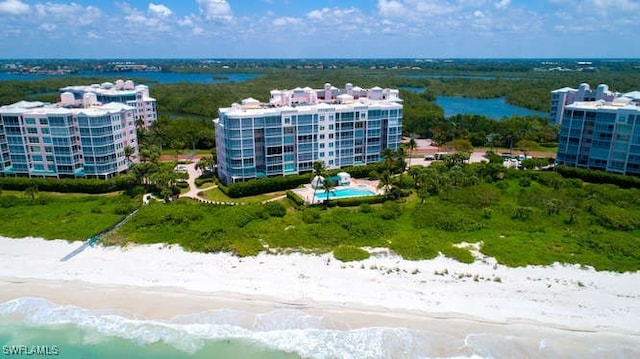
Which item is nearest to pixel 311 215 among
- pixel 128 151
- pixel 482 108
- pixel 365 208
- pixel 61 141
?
pixel 365 208

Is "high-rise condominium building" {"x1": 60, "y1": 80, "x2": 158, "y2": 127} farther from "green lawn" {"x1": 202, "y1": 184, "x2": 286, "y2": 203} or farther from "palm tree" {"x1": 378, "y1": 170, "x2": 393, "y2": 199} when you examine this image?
"palm tree" {"x1": 378, "y1": 170, "x2": 393, "y2": 199}

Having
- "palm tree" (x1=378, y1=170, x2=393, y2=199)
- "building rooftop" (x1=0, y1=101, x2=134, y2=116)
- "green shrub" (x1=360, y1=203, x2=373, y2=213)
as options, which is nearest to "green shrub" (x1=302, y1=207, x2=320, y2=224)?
"green shrub" (x1=360, y1=203, x2=373, y2=213)

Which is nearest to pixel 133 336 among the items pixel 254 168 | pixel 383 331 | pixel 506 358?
pixel 383 331

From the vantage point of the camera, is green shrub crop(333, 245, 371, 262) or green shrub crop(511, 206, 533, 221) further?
green shrub crop(511, 206, 533, 221)

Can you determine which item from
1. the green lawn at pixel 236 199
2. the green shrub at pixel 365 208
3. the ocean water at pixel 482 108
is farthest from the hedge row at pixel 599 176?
the ocean water at pixel 482 108

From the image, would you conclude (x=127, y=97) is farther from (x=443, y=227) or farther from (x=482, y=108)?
(x=482, y=108)

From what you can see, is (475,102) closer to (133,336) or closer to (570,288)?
(570,288)
